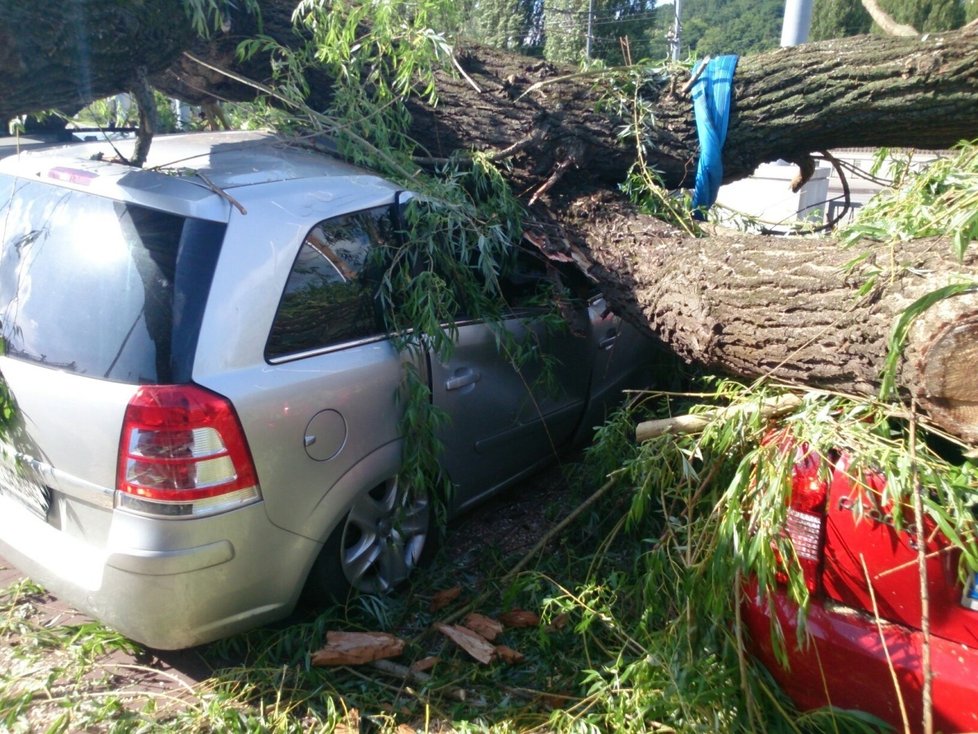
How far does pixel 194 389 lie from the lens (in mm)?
2678

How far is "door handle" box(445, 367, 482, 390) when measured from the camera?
3.58 metres

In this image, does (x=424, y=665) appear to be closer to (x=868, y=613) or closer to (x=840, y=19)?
(x=868, y=613)

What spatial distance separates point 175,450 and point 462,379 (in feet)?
4.31

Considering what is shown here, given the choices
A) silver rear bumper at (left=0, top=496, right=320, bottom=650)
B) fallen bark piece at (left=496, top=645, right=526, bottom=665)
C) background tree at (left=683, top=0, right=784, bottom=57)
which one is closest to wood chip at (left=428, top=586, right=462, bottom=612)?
fallen bark piece at (left=496, top=645, right=526, bottom=665)

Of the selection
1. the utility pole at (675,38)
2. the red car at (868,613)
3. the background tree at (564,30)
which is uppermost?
the background tree at (564,30)

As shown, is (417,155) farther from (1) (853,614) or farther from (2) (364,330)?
(1) (853,614)

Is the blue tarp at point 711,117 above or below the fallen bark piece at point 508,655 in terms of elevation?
above

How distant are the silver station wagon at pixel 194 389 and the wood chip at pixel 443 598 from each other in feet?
0.84

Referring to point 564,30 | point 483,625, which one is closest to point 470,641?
point 483,625

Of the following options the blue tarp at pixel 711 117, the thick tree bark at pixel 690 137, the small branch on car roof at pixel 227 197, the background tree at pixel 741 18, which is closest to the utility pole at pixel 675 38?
the blue tarp at pixel 711 117

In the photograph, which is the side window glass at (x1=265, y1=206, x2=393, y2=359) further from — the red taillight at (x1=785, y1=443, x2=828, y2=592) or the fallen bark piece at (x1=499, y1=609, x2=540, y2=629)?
the red taillight at (x1=785, y1=443, x2=828, y2=592)

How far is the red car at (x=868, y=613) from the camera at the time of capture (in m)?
2.28

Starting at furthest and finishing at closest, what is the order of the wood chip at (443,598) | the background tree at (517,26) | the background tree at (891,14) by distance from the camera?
the background tree at (891,14) → the background tree at (517,26) → the wood chip at (443,598)

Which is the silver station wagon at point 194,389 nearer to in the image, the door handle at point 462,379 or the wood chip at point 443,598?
the door handle at point 462,379
